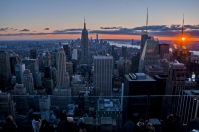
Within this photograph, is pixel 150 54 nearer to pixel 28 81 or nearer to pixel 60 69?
pixel 60 69

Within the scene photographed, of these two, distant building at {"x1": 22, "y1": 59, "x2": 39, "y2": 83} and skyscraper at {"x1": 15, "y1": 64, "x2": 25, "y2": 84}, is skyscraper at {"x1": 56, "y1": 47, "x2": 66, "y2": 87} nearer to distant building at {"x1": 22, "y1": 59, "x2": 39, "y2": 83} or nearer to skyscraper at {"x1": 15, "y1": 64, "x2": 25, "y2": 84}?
distant building at {"x1": 22, "y1": 59, "x2": 39, "y2": 83}

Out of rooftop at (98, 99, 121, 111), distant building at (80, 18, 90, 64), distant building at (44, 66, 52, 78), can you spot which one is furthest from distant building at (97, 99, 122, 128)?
distant building at (80, 18, 90, 64)

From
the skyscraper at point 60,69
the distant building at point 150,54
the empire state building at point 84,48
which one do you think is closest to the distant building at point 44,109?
the skyscraper at point 60,69

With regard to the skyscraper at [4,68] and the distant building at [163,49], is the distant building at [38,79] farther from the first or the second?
the distant building at [163,49]

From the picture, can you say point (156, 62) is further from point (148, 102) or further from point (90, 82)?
point (148, 102)

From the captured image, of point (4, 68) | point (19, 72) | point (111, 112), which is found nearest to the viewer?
point (111, 112)

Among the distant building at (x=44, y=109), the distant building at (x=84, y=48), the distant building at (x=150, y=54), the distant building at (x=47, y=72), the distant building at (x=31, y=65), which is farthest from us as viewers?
the distant building at (x=84, y=48)

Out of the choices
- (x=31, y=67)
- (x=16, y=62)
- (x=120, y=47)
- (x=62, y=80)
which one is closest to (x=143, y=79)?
(x=62, y=80)

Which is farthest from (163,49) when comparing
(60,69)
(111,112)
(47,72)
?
(111,112)

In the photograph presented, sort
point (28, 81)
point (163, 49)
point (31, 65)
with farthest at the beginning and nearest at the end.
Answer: point (163, 49), point (31, 65), point (28, 81)

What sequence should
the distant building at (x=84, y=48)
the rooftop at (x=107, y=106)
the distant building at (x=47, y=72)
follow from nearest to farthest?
the rooftop at (x=107, y=106), the distant building at (x=47, y=72), the distant building at (x=84, y=48)
